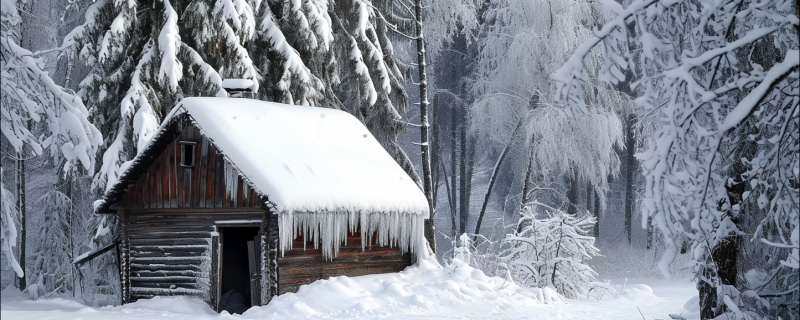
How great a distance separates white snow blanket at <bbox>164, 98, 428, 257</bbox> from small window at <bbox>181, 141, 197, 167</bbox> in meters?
0.62

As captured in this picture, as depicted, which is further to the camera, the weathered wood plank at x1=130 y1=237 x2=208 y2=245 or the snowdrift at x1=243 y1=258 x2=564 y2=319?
the weathered wood plank at x1=130 y1=237 x2=208 y2=245

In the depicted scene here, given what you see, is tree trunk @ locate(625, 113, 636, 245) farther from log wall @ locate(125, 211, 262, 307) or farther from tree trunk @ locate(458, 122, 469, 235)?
log wall @ locate(125, 211, 262, 307)

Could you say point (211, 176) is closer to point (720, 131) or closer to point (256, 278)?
point (256, 278)

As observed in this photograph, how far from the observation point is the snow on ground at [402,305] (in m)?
14.0

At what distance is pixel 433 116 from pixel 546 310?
20.0 m

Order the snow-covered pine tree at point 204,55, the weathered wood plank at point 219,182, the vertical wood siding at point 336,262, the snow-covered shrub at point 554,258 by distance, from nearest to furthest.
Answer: the vertical wood siding at point 336,262 < the weathered wood plank at point 219,182 < the snow-covered pine tree at point 204,55 < the snow-covered shrub at point 554,258

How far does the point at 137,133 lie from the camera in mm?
17828

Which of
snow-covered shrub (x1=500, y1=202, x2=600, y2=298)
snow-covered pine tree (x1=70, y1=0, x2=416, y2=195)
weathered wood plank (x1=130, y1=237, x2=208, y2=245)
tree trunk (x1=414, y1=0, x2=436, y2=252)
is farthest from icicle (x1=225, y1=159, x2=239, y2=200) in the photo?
tree trunk (x1=414, y1=0, x2=436, y2=252)

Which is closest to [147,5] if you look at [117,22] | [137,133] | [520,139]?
[117,22]

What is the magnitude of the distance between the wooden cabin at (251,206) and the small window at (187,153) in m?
0.02

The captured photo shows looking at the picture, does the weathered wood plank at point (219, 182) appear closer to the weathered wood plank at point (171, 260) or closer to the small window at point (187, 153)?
the small window at point (187, 153)

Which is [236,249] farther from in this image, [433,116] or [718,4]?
[433,116]

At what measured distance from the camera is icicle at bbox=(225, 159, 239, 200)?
15.4m

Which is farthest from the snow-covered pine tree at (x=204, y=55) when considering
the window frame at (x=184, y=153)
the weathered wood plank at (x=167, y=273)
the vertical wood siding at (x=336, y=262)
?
the vertical wood siding at (x=336, y=262)
